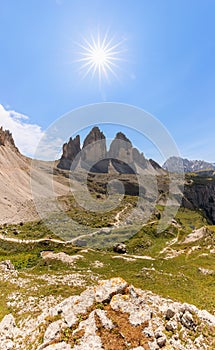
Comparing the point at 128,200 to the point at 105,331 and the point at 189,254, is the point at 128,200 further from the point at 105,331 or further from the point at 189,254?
the point at 105,331

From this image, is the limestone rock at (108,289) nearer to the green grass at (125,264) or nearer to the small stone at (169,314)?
the small stone at (169,314)

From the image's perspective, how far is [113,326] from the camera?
38.7 feet

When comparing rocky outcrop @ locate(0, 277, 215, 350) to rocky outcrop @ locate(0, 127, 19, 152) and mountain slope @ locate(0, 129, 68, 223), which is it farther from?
rocky outcrop @ locate(0, 127, 19, 152)

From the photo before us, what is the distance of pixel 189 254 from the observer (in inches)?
2133

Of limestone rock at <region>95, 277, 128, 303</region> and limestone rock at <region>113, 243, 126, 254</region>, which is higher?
limestone rock at <region>95, 277, 128, 303</region>

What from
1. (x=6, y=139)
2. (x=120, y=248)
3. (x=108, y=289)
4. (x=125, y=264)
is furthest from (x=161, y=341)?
(x=6, y=139)

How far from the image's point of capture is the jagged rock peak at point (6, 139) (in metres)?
178

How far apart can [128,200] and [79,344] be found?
110 metres

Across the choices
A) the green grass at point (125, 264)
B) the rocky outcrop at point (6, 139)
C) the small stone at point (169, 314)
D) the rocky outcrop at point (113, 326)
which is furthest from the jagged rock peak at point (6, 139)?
the small stone at point (169, 314)

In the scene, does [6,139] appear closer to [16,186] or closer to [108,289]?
[16,186]

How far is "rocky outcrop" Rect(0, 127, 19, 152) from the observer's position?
178 metres

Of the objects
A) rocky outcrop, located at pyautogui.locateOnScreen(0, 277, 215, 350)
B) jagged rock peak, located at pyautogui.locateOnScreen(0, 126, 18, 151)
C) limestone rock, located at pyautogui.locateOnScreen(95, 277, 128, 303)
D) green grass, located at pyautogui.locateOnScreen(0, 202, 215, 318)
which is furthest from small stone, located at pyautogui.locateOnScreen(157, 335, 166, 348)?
jagged rock peak, located at pyautogui.locateOnScreen(0, 126, 18, 151)

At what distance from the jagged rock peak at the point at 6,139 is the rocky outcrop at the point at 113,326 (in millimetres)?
184721

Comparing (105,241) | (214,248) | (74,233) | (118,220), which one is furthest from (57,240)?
(214,248)
